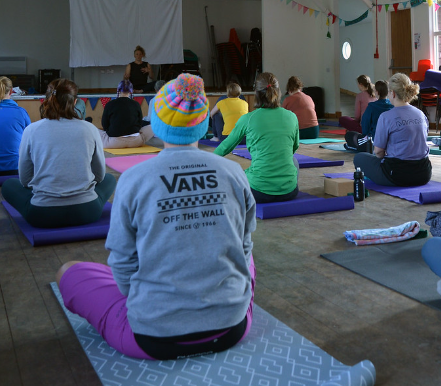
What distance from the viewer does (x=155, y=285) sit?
168 cm

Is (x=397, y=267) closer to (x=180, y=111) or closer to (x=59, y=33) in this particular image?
(x=180, y=111)

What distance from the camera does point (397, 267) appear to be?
2787mm

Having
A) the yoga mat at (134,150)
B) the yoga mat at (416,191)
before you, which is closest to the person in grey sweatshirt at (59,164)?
the yoga mat at (416,191)

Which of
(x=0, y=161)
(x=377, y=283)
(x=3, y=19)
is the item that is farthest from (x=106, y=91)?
(x=377, y=283)

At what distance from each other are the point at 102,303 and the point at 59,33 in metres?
12.5

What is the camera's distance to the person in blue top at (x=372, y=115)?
19.3 ft

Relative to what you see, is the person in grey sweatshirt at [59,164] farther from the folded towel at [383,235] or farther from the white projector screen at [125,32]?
the white projector screen at [125,32]

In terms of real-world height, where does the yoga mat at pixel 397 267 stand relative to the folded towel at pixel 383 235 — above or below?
below

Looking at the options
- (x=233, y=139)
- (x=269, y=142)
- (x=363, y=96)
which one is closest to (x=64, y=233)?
(x=233, y=139)

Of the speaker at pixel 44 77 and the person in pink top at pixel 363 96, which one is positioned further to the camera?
the speaker at pixel 44 77

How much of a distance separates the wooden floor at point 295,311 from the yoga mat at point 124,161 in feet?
8.05

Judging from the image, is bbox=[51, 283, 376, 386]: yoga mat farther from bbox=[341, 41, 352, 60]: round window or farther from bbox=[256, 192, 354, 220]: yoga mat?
bbox=[341, 41, 352, 60]: round window

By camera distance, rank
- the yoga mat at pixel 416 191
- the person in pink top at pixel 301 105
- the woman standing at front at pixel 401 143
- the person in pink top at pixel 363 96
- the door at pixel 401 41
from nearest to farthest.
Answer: the yoga mat at pixel 416 191
the woman standing at front at pixel 401 143
the person in pink top at pixel 363 96
the person in pink top at pixel 301 105
the door at pixel 401 41

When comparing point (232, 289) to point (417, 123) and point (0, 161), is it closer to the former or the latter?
point (417, 123)
